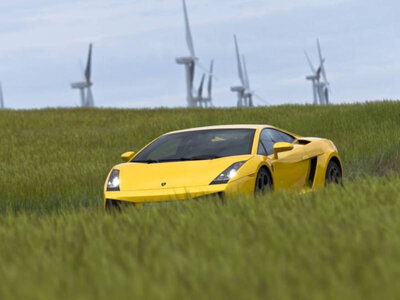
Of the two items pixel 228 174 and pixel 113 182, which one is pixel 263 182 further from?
pixel 113 182

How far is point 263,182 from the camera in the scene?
33.6ft

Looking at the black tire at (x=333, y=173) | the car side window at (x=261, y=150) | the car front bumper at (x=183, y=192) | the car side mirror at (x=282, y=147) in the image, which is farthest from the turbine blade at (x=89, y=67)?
the car front bumper at (x=183, y=192)

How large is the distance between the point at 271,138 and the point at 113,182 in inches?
97.1

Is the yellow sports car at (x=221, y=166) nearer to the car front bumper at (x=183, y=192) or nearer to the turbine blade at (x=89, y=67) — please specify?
the car front bumper at (x=183, y=192)

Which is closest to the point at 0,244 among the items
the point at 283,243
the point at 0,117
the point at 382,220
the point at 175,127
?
the point at 283,243

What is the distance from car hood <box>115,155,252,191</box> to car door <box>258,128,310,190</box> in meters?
0.73

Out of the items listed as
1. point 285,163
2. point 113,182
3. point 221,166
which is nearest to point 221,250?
point 221,166

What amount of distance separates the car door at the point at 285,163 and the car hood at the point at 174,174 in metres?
0.73

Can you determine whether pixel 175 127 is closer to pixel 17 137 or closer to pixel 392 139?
pixel 17 137

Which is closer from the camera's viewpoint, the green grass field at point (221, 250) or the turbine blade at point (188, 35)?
the green grass field at point (221, 250)

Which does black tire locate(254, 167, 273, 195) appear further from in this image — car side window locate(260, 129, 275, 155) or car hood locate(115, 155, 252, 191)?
car side window locate(260, 129, 275, 155)

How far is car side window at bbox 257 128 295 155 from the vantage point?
435 inches

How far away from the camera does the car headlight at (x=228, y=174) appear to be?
9.65m

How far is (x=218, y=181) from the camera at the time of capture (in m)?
9.66
